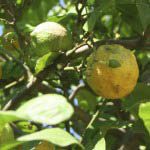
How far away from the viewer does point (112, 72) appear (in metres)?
1.47

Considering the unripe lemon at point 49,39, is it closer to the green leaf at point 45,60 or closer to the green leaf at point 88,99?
the green leaf at point 45,60

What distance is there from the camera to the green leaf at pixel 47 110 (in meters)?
0.94

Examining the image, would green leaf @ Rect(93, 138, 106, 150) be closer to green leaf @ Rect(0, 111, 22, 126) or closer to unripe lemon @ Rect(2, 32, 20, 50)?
green leaf @ Rect(0, 111, 22, 126)

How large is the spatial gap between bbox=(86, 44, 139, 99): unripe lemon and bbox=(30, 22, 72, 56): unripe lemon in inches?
5.4

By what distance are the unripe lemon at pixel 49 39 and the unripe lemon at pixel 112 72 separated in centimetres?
14

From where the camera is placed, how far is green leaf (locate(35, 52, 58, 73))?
5.03ft

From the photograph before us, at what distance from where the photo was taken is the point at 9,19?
6.05ft

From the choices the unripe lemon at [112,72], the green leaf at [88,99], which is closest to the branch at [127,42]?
the unripe lemon at [112,72]

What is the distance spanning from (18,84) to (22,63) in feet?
1.16

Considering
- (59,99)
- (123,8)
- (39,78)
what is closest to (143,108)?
(59,99)

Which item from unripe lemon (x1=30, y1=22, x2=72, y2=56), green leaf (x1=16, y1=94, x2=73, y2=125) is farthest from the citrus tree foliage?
green leaf (x1=16, y1=94, x2=73, y2=125)

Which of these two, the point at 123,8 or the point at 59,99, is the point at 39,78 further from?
the point at 59,99

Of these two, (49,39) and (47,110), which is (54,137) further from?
(49,39)

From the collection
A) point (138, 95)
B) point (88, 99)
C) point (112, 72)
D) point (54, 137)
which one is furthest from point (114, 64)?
point (88, 99)
